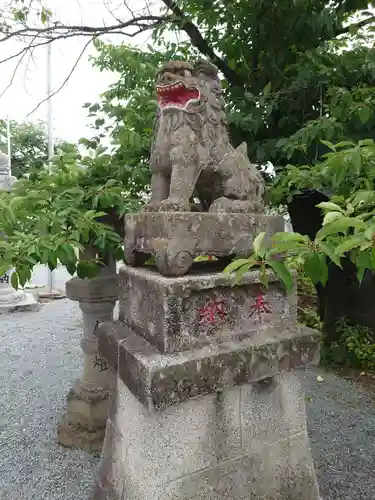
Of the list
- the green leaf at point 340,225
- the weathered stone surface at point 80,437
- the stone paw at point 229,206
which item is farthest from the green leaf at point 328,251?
the weathered stone surface at point 80,437

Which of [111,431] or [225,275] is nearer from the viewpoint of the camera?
[225,275]

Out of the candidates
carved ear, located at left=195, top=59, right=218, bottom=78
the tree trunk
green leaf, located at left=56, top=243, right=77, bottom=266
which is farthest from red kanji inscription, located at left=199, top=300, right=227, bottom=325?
the tree trunk

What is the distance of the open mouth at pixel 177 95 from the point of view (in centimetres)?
161

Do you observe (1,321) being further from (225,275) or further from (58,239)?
(225,275)

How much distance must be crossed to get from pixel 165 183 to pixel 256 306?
2.46 ft

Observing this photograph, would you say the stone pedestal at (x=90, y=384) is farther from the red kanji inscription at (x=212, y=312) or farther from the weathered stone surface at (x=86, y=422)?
the red kanji inscription at (x=212, y=312)

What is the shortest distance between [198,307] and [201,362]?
0.23 metres

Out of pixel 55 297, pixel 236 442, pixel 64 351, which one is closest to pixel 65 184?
pixel 236 442

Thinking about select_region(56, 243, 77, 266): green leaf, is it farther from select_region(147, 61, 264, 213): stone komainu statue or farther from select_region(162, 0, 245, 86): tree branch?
select_region(162, 0, 245, 86): tree branch

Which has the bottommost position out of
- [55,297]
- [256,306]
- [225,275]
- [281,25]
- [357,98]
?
[55,297]

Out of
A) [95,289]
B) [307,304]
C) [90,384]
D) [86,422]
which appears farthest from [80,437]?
[307,304]

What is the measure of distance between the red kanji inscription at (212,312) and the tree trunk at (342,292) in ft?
9.90

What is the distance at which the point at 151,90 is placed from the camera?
11.4ft

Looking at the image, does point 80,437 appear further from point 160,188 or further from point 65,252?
point 160,188
